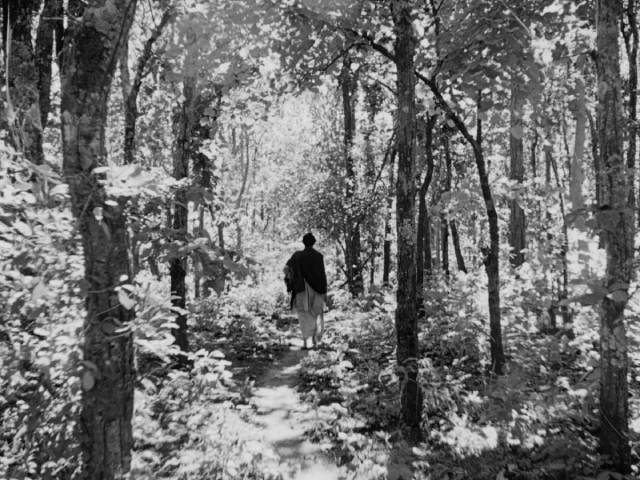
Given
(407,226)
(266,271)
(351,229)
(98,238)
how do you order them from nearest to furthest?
(98,238) → (407,226) → (266,271) → (351,229)

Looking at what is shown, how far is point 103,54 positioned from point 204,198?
48.2 inches

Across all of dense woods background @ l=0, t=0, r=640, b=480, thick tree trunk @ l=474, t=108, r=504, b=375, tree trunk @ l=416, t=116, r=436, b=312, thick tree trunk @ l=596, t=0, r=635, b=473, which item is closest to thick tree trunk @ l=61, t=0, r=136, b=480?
dense woods background @ l=0, t=0, r=640, b=480

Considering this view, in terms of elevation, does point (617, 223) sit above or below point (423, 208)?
below

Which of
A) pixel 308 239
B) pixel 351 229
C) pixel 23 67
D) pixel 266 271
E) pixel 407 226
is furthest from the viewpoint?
pixel 351 229

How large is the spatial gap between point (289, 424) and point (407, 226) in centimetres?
273

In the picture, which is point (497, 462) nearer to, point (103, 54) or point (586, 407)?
Result: point (586, 407)

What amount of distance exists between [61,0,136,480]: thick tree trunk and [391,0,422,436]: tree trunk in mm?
2817

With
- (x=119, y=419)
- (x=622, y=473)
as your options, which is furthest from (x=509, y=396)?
(x=119, y=419)

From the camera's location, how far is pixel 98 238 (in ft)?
9.67

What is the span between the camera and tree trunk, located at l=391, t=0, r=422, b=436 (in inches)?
186

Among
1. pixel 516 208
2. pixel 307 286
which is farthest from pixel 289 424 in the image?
pixel 516 208

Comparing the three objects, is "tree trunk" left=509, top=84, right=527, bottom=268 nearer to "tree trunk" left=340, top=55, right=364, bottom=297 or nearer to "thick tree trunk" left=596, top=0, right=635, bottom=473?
"tree trunk" left=340, top=55, right=364, bottom=297

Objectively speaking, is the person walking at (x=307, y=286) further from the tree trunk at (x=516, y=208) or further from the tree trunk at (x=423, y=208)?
the tree trunk at (x=516, y=208)

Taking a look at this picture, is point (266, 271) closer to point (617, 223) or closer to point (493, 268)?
point (493, 268)
